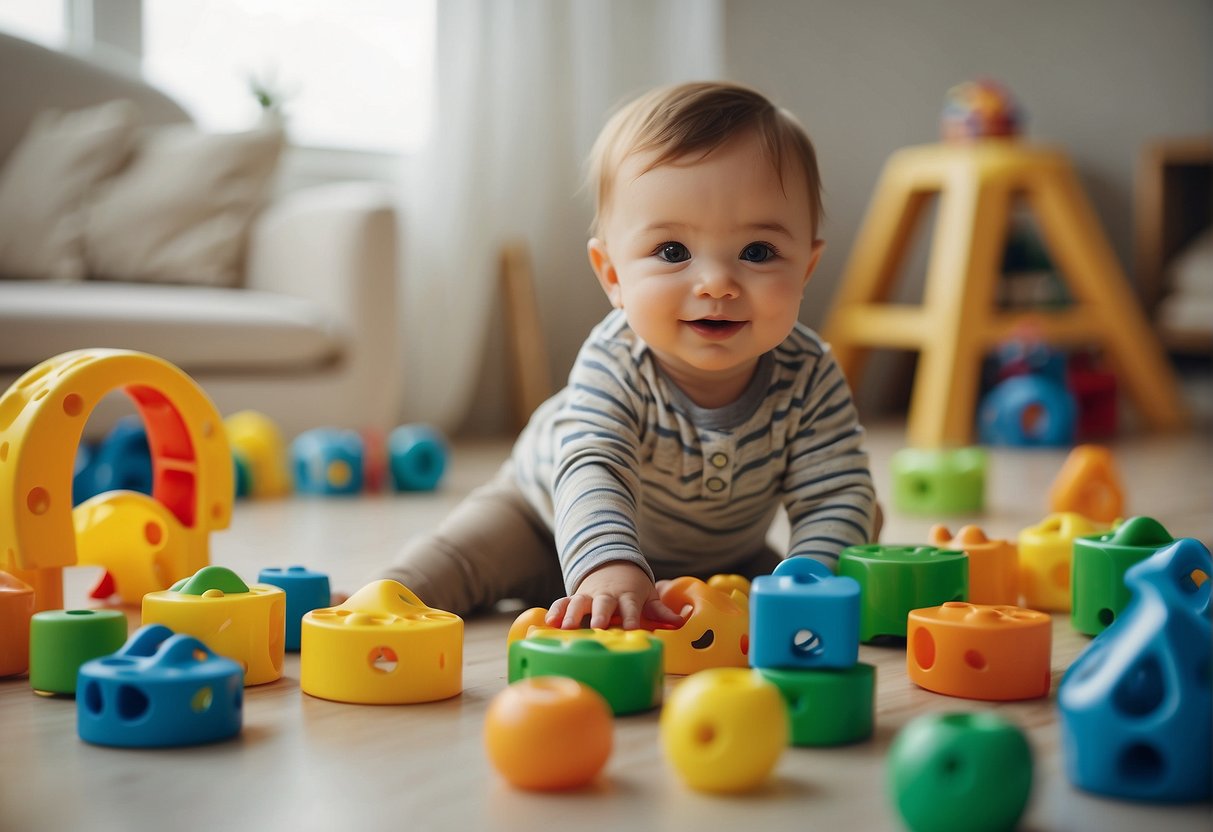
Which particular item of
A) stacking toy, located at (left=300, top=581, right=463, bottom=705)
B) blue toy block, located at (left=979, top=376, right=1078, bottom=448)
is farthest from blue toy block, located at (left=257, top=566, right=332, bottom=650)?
blue toy block, located at (left=979, top=376, right=1078, bottom=448)

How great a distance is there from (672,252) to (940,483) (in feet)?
2.92

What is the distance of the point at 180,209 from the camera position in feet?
7.46

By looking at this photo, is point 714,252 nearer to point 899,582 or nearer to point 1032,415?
point 899,582

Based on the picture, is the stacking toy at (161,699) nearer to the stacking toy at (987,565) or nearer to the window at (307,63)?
the stacking toy at (987,565)

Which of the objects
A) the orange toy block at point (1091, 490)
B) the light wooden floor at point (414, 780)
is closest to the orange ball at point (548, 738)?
the light wooden floor at point (414, 780)

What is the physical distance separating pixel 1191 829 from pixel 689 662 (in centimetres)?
37

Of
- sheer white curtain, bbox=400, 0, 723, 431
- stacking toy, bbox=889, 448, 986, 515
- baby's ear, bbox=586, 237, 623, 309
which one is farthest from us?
sheer white curtain, bbox=400, 0, 723, 431

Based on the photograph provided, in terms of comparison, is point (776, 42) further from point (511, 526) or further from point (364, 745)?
point (364, 745)

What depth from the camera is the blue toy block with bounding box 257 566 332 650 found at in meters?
0.98

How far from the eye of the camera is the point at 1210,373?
3.88 m

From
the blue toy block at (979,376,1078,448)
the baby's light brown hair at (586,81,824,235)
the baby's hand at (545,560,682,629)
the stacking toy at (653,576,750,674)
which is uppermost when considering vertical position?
the baby's light brown hair at (586,81,824,235)

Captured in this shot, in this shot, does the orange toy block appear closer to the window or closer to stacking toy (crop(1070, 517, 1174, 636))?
stacking toy (crop(1070, 517, 1174, 636))

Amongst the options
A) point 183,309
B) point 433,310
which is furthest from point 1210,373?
point 183,309

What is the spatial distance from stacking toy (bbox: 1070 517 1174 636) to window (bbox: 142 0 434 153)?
6.81 feet
